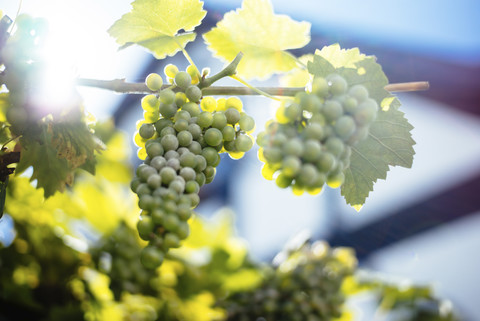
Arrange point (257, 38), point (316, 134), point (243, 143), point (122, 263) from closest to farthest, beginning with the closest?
point (316, 134)
point (243, 143)
point (257, 38)
point (122, 263)

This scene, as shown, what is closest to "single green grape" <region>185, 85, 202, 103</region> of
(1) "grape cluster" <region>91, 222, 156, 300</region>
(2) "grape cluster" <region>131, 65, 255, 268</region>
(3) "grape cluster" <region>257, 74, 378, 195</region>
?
(2) "grape cluster" <region>131, 65, 255, 268</region>

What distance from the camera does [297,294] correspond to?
1.17 metres

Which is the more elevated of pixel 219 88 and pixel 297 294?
pixel 219 88

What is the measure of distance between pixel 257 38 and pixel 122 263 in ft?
2.33

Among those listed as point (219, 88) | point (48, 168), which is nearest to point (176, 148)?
point (219, 88)

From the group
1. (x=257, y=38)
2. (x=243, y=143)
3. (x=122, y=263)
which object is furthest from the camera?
(x=122, y=263)

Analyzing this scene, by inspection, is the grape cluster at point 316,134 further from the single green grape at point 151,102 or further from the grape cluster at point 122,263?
the grape cluster at point 122,263

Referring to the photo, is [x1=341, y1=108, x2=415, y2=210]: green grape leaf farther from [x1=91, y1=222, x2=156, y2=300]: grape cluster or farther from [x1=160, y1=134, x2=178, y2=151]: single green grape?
[x1=91, y1=222, x2=156, y2=300]: grape cluster

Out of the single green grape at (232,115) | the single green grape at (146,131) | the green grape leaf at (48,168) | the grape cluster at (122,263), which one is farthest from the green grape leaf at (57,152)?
the grape cluster at (122,263)

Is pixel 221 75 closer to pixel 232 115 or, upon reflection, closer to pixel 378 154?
pixel 232 115

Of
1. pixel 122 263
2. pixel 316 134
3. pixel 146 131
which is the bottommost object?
pixel 122 263

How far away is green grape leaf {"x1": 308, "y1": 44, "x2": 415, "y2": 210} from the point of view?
21.0 inches

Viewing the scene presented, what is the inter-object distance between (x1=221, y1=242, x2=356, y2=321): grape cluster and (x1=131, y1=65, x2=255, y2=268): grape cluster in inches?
27.3

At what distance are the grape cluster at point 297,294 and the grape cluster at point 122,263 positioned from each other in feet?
0.83
